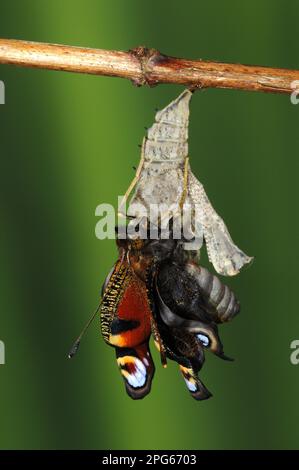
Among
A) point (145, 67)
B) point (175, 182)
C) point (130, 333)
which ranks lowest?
point (130, 333)

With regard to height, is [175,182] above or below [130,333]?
above

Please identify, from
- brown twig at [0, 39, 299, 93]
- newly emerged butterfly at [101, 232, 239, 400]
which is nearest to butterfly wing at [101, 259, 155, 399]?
newly emerged butterfly at [101, 232, 239, 400]

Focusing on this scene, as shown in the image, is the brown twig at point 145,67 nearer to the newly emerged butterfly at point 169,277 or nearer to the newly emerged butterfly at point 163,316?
the newly emerged butterfly at point 169,277

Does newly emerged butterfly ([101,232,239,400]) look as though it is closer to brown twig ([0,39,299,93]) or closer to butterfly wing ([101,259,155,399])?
butterfly wing ([101,259,155,399])

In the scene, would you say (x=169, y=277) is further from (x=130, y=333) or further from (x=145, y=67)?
(x=145, y=67)

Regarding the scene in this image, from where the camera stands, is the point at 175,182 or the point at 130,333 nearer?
the point at 130,333

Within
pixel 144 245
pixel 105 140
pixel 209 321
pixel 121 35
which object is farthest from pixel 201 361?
pixel 121 35

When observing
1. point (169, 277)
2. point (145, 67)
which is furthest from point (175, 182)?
point (145, 67)
